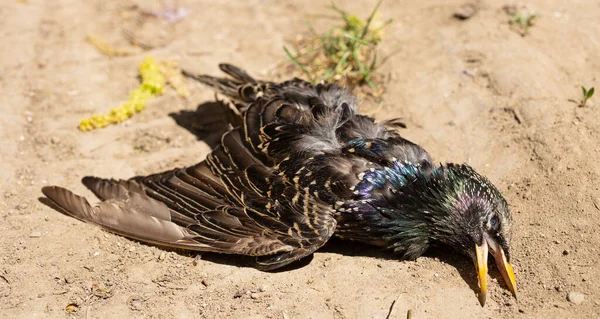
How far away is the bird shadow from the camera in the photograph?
570 cm

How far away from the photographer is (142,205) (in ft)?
15.1

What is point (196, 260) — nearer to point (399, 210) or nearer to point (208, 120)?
point (399, 210)

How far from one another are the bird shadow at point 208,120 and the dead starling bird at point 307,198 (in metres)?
0.79

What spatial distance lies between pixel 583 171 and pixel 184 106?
11.4ft

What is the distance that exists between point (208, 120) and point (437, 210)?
2.47 meters

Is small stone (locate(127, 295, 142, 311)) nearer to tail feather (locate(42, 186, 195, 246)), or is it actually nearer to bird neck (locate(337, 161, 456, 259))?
tail feather (locate(42, 186, 195, 246))

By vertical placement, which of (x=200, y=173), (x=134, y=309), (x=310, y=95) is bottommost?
(x=134, y=309)

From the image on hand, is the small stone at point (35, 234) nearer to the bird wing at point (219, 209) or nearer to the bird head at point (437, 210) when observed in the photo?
the bird wing at point (219, 209)

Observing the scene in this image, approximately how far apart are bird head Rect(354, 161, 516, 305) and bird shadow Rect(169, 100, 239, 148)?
5.69ft

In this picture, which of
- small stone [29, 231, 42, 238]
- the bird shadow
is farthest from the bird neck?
small stone [29, 231, 42, 238]

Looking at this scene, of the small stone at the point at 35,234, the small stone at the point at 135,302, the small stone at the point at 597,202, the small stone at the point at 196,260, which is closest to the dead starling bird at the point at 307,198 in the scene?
the small stone at the point at 196,260

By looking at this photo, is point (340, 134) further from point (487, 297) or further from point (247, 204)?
point (487, 297)

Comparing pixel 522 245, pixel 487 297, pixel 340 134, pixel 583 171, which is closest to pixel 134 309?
pixel 340 134

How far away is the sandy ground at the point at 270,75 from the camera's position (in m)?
4.03
